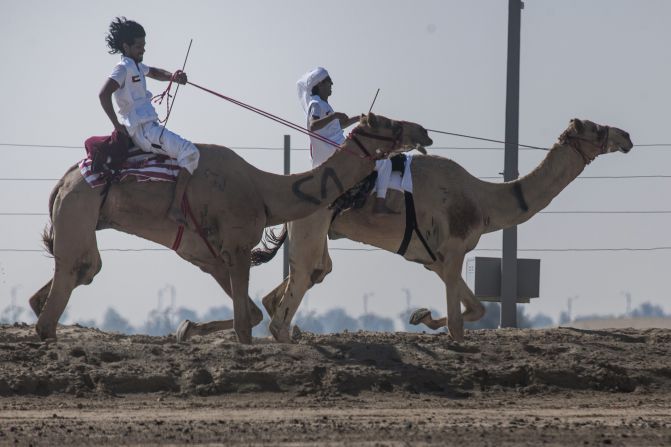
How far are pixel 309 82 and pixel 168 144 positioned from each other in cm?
217

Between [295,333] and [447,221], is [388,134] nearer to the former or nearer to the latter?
[447,221]

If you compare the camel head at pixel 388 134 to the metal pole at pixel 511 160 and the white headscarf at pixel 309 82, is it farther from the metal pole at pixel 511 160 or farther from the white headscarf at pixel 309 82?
the metal pole at pixel 511 160

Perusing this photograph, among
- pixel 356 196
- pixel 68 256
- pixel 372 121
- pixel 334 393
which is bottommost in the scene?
pixel 334 393

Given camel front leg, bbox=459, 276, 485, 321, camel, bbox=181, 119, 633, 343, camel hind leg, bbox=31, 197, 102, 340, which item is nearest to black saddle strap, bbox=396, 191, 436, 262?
camel, bbox=181, 119, 633, 343

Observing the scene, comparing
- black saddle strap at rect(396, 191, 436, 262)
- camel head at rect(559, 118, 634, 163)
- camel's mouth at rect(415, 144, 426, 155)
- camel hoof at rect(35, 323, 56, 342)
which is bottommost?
camel hoof at rect(35, 323, 56, 342)

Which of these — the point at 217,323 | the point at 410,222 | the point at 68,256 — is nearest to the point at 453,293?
the point at 410,222

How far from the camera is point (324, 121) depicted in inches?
719

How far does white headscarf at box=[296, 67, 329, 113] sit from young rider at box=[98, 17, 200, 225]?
1.92 meters

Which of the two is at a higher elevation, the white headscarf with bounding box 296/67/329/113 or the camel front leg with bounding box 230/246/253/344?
the white headscarf with bounding box 296/67/329/113

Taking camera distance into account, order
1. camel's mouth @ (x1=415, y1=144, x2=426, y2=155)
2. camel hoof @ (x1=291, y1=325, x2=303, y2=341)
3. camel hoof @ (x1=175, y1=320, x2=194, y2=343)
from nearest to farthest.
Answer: camel's mouth @ (x1=415, y1=144, x2=426, y2=155) → camel hoof @ (x1=175, y1=320, x2=194, y2=343) → camel hoof @ (x1=291, y1=325, x2=303, y2=341)

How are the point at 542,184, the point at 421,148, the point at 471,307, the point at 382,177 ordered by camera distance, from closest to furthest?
the point at 421,148 → the point at 382,177 → the point at 471,307 → the point at 542,184

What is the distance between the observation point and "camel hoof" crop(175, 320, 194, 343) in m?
18.3

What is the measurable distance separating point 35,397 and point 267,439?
3687 millimetres

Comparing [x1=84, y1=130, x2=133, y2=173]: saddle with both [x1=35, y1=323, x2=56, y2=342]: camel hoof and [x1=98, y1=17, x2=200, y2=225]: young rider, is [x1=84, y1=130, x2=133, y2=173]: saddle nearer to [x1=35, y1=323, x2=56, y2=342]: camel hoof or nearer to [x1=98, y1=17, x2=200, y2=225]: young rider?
[x1=98, y1=17, x2=200, y2=225]: young rider
